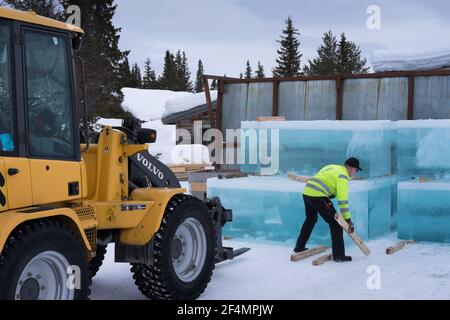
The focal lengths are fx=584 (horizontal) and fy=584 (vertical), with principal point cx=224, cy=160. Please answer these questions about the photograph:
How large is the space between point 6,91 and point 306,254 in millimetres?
5059

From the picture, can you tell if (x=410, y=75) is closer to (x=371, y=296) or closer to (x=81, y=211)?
(x=371, y=296)

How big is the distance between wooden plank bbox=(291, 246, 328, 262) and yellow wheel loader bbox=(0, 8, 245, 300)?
2000 millimetres

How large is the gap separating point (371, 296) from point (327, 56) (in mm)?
45870

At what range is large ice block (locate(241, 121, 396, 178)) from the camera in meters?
9.34

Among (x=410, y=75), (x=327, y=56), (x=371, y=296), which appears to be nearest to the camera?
(x=371, y=296)

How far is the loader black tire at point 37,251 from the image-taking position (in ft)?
13.2

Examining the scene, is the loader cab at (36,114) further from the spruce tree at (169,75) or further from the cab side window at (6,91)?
the spruce tree at (169,75)

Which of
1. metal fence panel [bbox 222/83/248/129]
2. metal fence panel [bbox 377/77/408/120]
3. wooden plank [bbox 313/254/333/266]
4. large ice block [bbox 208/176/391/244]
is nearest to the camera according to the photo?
wooden plank [bbox 313/254/333/266]

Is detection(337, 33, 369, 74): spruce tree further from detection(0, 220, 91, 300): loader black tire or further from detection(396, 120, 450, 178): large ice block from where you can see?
detection(0, 220, 91, 300): loader black tire

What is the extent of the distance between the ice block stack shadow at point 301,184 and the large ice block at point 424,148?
27 cm

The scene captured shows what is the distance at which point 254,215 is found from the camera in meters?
9.46

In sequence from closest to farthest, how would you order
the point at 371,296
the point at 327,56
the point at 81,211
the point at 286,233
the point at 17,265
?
the point at 17,265 < the point at 81,211 < the point at 371,296 < the point at 286,233 < the point at 327,56

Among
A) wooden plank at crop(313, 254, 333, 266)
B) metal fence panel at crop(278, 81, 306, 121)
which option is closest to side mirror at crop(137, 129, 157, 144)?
wooden plank at crop(313, 254, 333, 266)
